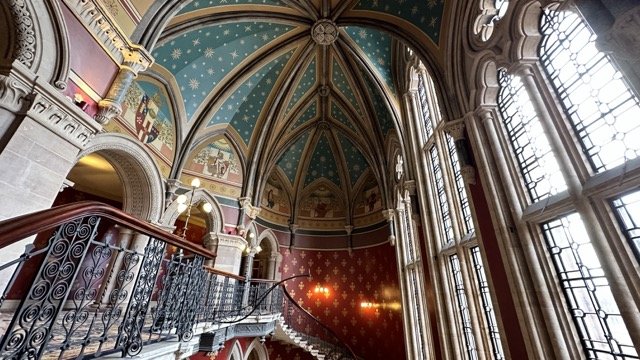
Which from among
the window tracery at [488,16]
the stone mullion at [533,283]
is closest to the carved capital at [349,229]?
the stone mullion at [533,283]

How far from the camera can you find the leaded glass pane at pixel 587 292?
8.61ft

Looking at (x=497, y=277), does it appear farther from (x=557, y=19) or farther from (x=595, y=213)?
(x=557, y=19)

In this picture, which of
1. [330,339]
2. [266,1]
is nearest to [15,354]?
[266,1]

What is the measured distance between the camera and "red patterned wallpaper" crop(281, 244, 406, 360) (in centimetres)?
992

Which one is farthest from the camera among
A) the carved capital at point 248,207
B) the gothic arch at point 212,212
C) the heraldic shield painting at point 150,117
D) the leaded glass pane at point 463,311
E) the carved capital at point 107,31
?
the carved capital at point 248,207

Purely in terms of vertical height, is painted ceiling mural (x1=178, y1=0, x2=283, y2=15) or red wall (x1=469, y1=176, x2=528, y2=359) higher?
painted ceiling mural (x1=178, y1=0, x2=283, y2=15)

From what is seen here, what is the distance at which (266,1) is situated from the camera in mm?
7277

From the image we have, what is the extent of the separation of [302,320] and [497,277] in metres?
8.87

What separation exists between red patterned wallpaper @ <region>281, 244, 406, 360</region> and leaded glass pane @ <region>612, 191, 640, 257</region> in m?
8.00

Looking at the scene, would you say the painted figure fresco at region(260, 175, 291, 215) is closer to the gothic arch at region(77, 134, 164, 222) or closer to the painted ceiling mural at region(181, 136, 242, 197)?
the painted ceiling mural at region(181, 136, 242, 197)

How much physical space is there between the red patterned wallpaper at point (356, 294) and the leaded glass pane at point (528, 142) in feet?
23.9

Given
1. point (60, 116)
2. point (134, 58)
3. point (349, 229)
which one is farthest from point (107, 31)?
point (349, 229)

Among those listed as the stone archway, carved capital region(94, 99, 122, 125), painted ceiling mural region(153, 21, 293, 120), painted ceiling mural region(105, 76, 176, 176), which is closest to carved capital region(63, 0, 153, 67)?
carved capital region(94, 99, 122, 125)

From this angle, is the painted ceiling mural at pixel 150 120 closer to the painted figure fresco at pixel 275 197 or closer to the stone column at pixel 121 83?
the stone column at pixel 121 83
